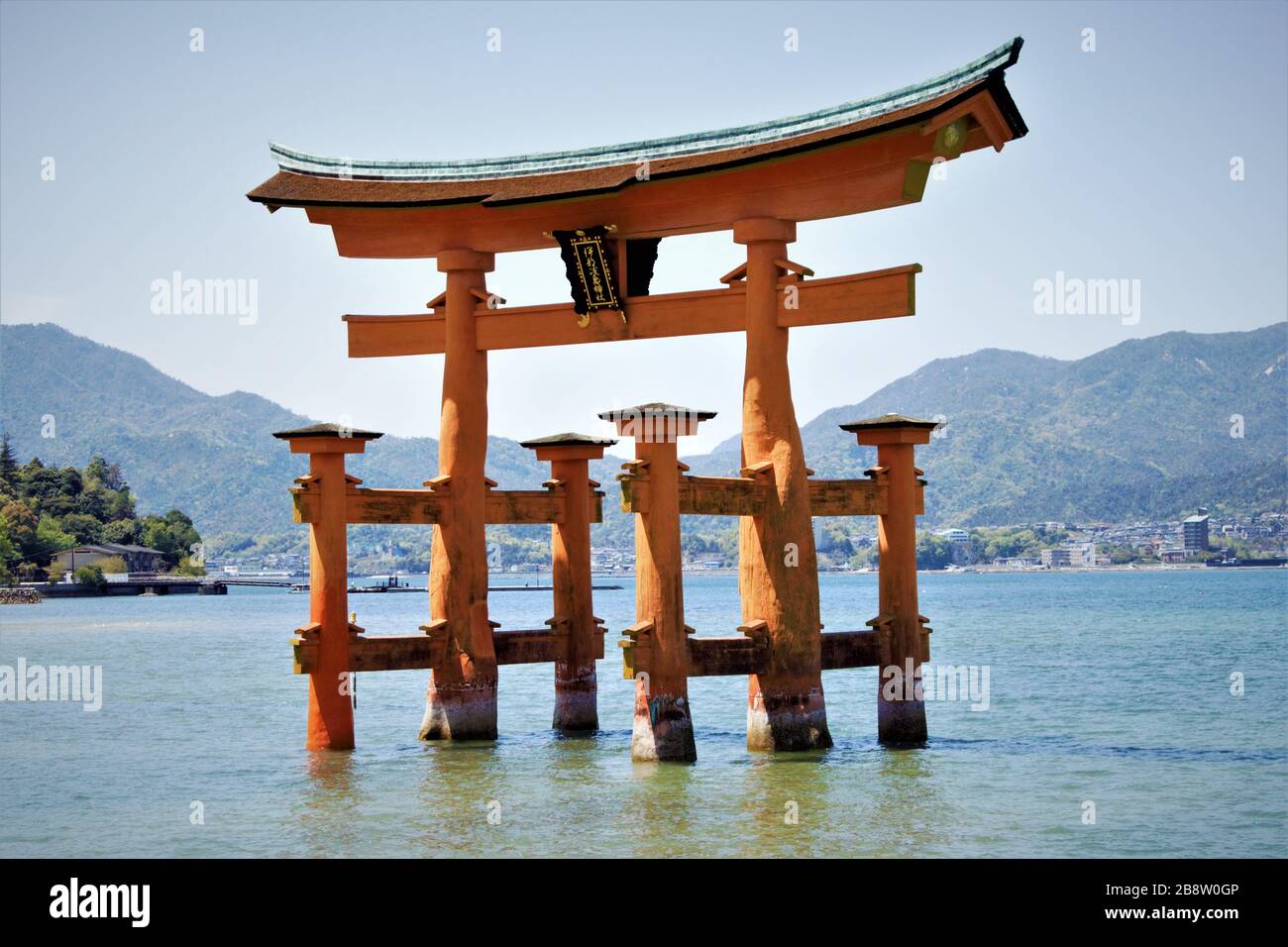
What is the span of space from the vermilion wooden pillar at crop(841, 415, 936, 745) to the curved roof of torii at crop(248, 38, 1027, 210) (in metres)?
3.91

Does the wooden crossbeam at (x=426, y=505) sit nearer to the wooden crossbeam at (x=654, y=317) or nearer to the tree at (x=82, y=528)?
the wooden crossbeam at (x=654, y=317)

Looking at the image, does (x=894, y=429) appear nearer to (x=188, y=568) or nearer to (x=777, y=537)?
(x=777, y=537)

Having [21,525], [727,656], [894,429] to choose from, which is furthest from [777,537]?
[21,525]

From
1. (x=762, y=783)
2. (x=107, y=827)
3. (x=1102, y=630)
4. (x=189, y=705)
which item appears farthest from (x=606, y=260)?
(x=1102, y=630)

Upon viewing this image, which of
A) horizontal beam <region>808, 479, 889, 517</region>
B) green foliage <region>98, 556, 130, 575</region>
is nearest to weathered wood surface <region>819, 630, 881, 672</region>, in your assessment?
horizontal beam <region>808, 479, 889, 517</region>

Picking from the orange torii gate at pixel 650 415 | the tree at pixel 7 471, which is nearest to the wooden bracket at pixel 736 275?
the orange torii gate at pixel 650 415

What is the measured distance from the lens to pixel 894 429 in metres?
20.6

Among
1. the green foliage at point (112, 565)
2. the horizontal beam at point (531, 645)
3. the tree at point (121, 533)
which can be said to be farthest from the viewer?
the tree at point (121, 533)

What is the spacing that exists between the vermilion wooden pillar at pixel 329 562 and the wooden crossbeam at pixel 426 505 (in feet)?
0.61

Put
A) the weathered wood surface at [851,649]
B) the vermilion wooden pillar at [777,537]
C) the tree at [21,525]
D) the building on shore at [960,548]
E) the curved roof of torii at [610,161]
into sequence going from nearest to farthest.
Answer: the curved roof of torii at [610,161] < the vermilion wooden pillar at [777,537] < the weathered wood surface at [851,649] < the tree at [21,525] < the building on shore at [960,548]

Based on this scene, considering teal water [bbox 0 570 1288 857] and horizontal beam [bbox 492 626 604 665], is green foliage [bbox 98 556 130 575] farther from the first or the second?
horizontal beam [bbox 492 626 604 665]

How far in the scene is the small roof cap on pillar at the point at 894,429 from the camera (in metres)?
20.6

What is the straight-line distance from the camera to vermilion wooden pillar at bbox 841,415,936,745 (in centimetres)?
2036
